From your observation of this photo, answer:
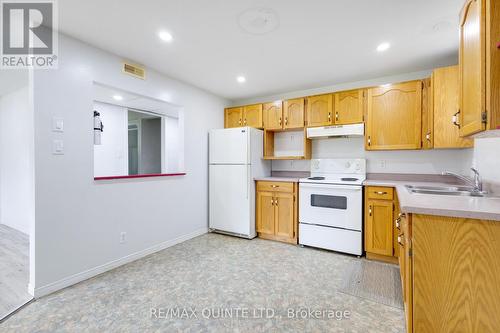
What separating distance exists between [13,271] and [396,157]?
4798 mm

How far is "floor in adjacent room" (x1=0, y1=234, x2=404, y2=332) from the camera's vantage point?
5.53ft

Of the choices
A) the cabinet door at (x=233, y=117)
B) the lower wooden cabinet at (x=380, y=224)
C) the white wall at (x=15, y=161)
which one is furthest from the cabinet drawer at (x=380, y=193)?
the white wall at (x=15, y=161)

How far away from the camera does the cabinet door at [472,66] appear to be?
1188 mm

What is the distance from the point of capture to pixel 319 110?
3436 millimetres

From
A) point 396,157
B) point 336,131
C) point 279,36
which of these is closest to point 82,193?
point 279,36

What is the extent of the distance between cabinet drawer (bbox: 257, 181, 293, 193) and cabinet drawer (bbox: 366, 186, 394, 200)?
3.38ft

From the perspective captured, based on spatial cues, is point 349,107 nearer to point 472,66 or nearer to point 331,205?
point 331,205

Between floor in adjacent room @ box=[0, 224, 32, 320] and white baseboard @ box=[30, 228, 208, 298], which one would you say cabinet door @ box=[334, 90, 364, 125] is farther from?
floor in adjacent room @ box=[0, 224, 32, 320]

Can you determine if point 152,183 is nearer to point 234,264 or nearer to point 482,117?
point 234,264

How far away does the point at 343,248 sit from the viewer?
295 cm

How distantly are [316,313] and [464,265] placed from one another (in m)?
1.06

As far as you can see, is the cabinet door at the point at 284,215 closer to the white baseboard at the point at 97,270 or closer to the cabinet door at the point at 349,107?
the cabinet door at the point at 349,107

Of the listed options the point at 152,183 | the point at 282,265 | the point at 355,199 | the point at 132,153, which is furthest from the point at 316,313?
the point at 132,153

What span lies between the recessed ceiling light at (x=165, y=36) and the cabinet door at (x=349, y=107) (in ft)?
7.49
